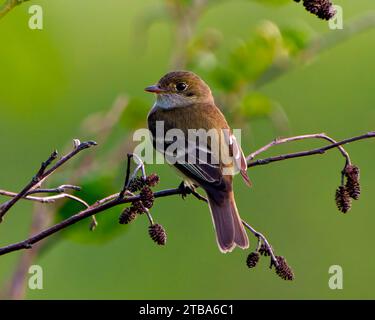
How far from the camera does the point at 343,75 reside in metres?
7.74

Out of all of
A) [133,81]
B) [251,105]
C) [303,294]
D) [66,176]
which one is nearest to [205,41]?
[251,105]

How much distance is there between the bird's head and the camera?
4430 mm

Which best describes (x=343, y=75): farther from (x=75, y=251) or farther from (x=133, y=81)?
(x=75, y=251)

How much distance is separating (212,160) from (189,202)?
2469 mm

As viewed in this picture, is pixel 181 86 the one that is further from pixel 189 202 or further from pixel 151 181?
pixel 151 181

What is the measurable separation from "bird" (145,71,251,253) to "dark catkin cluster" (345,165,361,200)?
2.05 feet

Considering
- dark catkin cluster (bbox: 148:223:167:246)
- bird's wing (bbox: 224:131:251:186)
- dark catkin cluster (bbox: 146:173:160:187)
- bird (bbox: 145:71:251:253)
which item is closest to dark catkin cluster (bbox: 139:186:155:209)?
dark catkin cluster (bbox: 146:173:160:187)

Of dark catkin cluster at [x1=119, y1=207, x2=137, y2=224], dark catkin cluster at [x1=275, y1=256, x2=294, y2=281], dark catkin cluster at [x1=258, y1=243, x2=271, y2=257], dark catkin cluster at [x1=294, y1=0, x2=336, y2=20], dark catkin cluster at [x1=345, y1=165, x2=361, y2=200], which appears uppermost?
dark catkin cluster at [x1=294, y1=0, x2=336, y2=20]

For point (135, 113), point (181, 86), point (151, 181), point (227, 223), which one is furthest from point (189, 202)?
point (151, 181)

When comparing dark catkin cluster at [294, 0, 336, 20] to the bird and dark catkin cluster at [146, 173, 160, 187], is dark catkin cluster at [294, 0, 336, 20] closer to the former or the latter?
dark catkin cluster at [146, 173, 160, 187]

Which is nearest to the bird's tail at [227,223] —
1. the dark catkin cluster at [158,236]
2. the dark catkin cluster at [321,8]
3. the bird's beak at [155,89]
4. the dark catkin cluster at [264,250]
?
the dark catkin cluster at [264,250]

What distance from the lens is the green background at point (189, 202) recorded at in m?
5.49

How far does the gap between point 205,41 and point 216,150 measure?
1.87 ft

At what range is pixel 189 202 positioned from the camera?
19.8 ft
